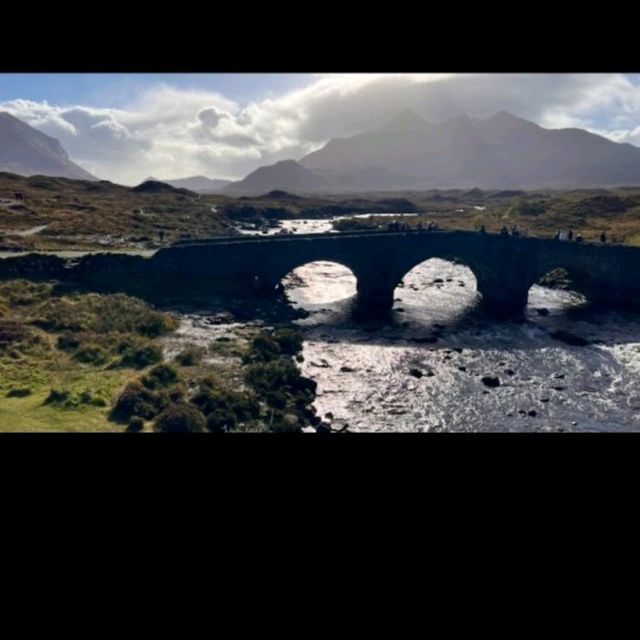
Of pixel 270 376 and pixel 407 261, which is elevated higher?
pixel 407 261

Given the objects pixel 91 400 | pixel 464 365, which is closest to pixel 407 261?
pixel 464 365

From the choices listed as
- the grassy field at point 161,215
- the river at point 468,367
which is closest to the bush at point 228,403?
the river at point 468,367

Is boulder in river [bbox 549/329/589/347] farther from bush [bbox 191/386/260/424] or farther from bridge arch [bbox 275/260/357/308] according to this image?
bush [bbox 191/386/260/424]

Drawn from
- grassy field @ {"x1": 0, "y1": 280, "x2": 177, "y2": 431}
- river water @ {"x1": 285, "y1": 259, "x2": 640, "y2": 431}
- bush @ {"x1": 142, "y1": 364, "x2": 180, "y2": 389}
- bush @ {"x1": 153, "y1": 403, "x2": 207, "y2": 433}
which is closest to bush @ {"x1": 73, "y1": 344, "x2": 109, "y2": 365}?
grassy field @ {"x1": 0, "y1": 280, "x2": 177, "y2": 431}

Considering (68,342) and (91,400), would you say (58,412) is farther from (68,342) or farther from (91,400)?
(68,342)
